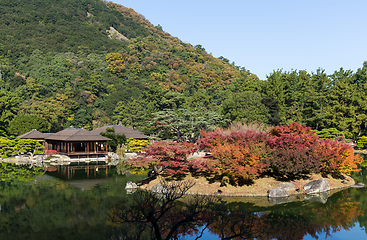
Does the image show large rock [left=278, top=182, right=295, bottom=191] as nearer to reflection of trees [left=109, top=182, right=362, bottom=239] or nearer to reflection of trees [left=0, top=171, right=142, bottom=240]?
reflection of trees [left=109, top=182, right=362, bottom=239]

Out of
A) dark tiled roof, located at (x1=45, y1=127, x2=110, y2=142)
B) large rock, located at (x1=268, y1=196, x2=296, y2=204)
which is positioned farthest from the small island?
dark tiled roof, located at (x1=45, y1=127, x2=110, y2=142)

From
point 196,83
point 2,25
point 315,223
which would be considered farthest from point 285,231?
point 2,25

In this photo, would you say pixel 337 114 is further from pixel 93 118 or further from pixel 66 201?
pixel 93 118

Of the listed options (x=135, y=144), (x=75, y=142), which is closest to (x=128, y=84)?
(x=135, y=144)

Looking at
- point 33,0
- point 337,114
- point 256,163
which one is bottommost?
point 256,163

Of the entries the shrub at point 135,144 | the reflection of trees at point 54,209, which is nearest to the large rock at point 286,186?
the reflection of trees at point 54,209

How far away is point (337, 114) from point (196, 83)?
129 feet

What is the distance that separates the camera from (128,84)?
243 ft

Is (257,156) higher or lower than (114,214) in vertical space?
higher

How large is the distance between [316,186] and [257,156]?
11.9 ft

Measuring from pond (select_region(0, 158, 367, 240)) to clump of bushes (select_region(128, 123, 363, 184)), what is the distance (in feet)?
5.66

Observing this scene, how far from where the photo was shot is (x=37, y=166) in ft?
91.1

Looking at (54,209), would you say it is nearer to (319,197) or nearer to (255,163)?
(255,163)

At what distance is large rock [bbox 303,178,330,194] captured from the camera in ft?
55.3
